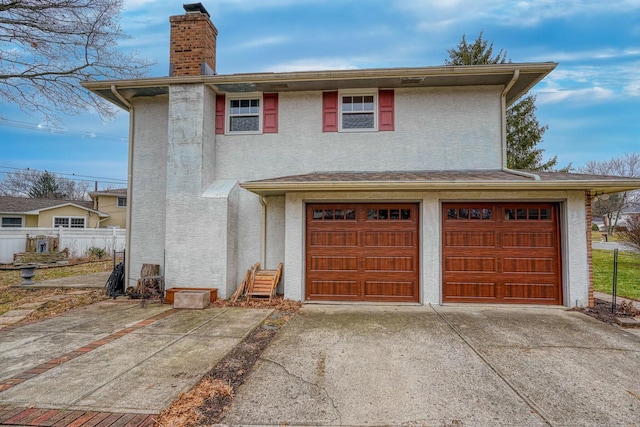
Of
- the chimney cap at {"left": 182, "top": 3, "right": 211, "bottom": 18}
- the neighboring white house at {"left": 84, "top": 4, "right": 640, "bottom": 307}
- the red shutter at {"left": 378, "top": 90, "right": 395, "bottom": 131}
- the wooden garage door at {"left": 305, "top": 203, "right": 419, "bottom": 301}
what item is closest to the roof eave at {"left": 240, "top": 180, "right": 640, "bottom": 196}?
the neighboring white house at {"left": 84, "top": 4, "right": 640, "bottom": 307}

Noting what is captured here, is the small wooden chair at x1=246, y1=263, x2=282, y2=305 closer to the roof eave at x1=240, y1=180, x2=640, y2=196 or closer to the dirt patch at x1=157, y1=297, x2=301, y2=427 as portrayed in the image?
the dirt patch at x1=157, y1=297, x2=301, y2=427

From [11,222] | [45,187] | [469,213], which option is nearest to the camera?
[469,213]

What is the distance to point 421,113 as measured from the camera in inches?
308

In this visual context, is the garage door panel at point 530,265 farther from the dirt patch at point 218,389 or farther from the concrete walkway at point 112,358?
the concrete walkway at point 112,358

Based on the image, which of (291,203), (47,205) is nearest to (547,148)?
(291,203)

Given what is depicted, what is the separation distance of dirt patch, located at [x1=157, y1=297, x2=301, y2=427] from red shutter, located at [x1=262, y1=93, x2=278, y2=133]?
503 cm

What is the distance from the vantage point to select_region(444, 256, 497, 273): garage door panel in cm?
688

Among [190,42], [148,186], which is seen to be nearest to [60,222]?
[148,186]

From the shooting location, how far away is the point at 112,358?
4.07 m

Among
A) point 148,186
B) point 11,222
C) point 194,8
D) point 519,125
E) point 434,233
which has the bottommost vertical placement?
point 434,233

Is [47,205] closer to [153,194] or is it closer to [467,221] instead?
[153,194]

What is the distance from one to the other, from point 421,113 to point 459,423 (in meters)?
6.84

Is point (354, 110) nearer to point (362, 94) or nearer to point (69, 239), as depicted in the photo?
point (362, 94)

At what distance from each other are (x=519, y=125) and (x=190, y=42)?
16.0 meters
